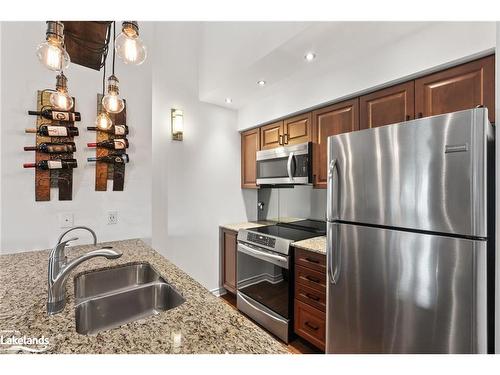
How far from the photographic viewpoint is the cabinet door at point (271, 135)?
8.36 feet

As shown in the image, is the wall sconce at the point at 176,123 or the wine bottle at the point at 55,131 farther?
→ the wall sconce at the point at 176,123

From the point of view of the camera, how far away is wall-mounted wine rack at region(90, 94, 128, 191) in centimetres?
193

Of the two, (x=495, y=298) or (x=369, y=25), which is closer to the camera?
(x=495, y=298)

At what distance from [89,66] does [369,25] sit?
203cm

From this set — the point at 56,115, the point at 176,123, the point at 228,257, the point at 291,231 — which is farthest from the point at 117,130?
the point at 291,231

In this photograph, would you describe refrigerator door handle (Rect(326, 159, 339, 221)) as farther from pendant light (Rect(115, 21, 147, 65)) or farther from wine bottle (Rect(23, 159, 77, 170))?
wine bottle (Rect(23, 159, 77, 170))

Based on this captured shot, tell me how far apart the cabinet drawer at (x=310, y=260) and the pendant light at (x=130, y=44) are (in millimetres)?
1677

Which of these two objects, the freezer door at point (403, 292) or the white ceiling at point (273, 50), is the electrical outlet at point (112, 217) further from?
the freezer door at point (403, 292)

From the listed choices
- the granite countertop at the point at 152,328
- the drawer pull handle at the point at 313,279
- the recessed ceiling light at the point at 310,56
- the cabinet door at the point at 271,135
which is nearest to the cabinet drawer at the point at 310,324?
the drawer pull handle at the point at 313,279

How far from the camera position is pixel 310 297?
1872 millimetres

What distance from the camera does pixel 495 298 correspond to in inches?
39.7
